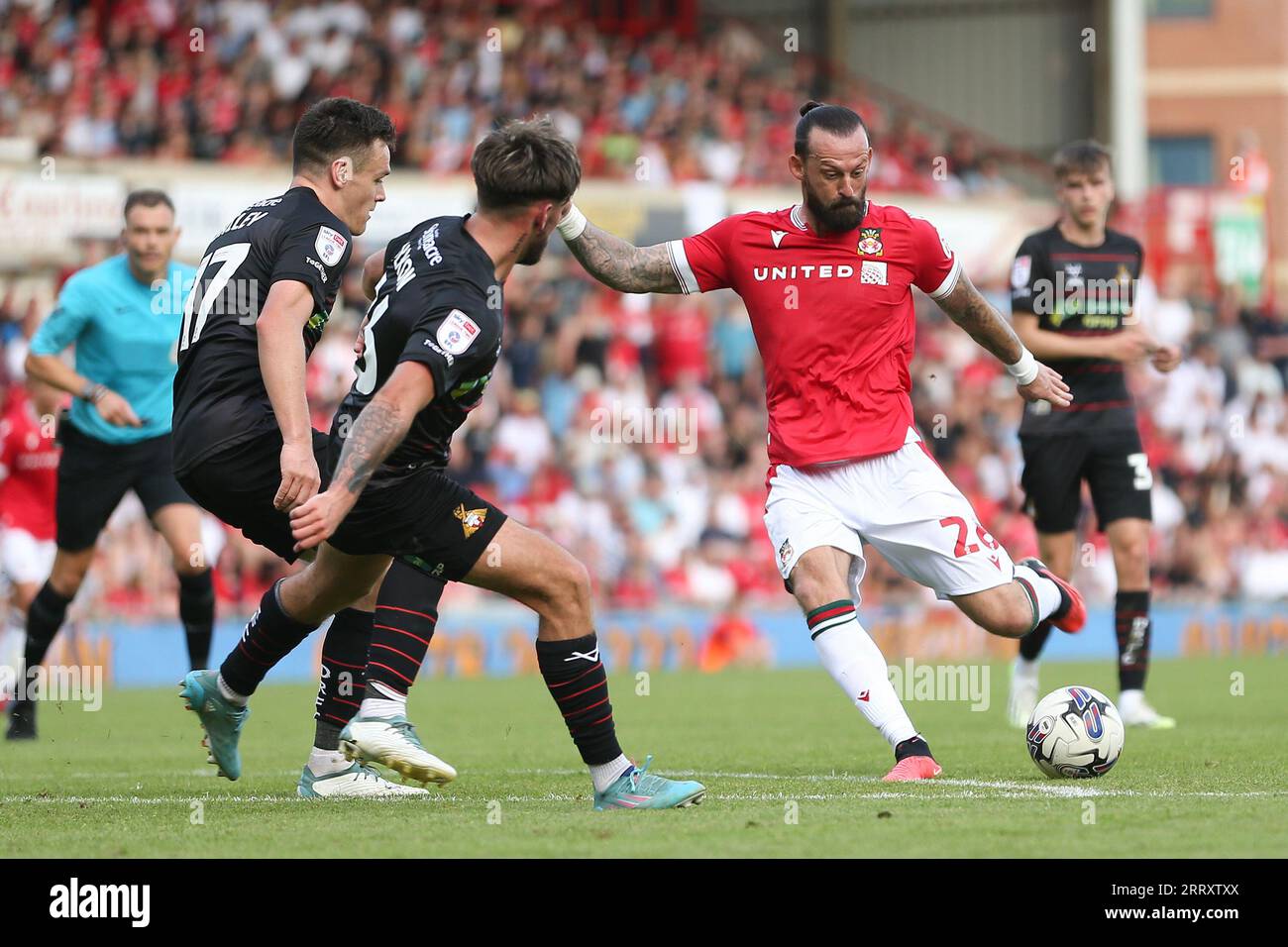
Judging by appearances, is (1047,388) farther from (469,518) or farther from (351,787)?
(351,787)

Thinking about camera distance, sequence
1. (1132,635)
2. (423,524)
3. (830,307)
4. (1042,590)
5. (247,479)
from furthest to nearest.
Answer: (1132,635)
(1042,590)
(830,307)
(247,479)
(423,524)

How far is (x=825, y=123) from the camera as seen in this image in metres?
7.27

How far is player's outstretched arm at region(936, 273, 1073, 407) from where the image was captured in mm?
7648

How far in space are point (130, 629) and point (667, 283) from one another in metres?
9.80

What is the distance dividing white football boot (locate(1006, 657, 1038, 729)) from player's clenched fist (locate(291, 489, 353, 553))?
544 cm

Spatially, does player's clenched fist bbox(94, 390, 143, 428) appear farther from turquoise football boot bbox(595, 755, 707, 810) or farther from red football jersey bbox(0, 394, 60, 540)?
turquoise football boot bbox(595, 755, 707, 810)

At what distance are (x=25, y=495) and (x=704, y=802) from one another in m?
7.55

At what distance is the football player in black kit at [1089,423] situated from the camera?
10109mm

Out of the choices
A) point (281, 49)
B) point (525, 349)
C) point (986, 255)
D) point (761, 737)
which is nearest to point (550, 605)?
point (761, 737)

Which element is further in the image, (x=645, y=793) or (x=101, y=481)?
(x=101, y=481)

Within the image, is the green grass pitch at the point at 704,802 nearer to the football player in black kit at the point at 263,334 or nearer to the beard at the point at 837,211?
the football player in black kit at the point at 263,334

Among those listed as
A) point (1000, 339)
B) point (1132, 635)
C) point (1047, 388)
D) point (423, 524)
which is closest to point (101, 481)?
point (423, 524)

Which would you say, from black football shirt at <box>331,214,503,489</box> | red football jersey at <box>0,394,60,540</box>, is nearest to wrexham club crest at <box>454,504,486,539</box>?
black football shirt at <box>331,214,503,489</box>
